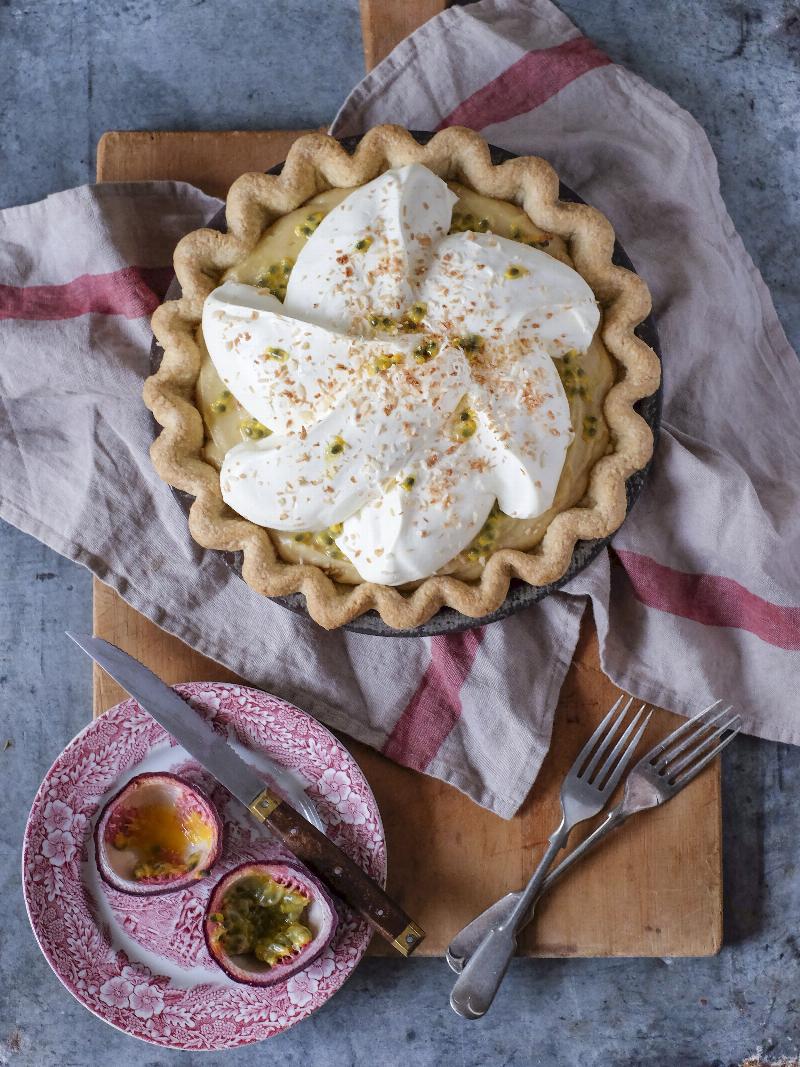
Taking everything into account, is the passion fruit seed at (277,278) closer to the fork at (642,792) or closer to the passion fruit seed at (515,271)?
the passion fruit seed at (515,271)

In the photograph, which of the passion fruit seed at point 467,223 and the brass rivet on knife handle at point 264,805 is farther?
the brass rivet on knife handle at point 264,805

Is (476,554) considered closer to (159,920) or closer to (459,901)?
(459,901)

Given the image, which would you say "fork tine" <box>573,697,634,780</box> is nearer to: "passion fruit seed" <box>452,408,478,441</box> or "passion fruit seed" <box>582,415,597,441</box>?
"passion fruit seed" <box>582,415,597,441</box>

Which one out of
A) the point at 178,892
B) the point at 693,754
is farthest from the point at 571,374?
the point at 178,892

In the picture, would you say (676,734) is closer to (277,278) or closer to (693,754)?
(693,754)

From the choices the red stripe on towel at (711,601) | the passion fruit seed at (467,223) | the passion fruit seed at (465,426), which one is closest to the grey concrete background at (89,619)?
the red stripe on towel at (711,601)

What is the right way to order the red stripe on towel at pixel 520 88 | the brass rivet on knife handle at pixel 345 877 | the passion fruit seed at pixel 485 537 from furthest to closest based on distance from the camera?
the red stripe on towel at pixel 520 88
the brass rivet on knife handle at pixel 345 877
the passion fruit seed at pixel 485 537

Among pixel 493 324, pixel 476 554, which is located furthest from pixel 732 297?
pixel 476 554
